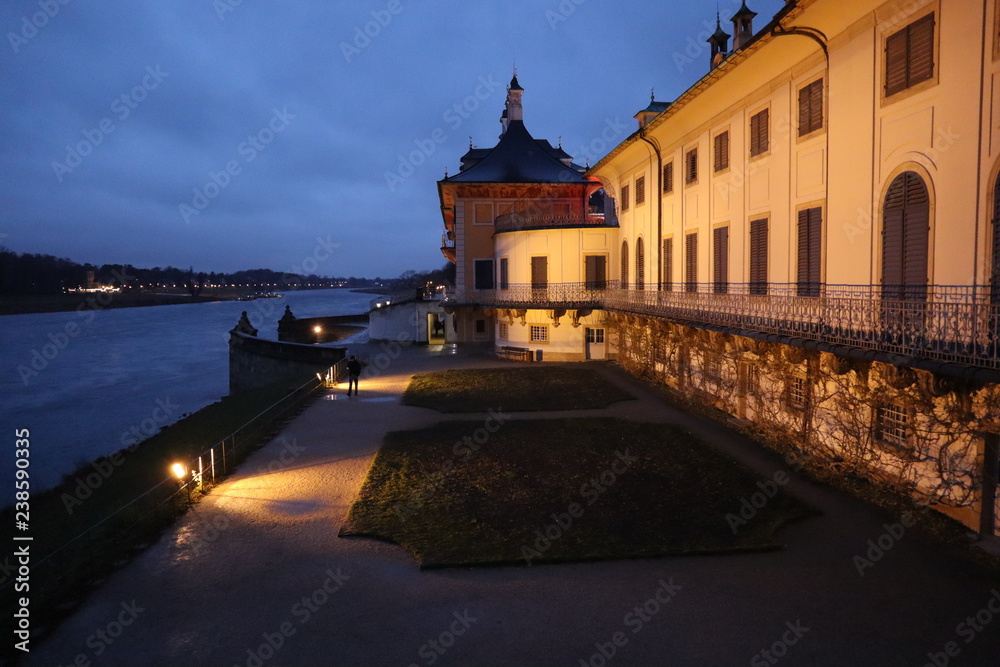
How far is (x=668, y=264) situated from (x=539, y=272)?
328 inches

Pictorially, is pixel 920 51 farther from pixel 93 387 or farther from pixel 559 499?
pixel 93 387

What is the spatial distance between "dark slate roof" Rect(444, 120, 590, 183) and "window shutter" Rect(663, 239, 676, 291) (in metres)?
14.8

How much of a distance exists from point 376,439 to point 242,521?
5.65 meters

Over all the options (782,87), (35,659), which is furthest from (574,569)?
(782,87)

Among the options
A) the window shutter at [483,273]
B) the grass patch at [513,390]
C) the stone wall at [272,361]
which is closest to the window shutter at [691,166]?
the grass patch at [513,390]

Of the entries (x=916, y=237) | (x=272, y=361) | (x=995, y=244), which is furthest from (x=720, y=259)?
(x=272, y=361)

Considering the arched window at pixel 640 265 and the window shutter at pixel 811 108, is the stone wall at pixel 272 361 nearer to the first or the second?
the arched window at pixel 640 265

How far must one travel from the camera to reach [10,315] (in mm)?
117625

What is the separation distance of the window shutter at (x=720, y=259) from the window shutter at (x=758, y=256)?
130cm

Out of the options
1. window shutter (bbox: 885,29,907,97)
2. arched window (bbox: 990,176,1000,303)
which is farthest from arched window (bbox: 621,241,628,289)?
arched window (bbox: 990,176,1000,303)

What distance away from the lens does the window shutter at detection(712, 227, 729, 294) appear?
Result: 17.8 m

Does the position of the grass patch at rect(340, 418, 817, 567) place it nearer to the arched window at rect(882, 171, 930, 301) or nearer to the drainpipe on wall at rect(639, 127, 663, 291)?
the arched window at rect(882, 171, 930, 301)

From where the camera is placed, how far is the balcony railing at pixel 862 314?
819 centimetres

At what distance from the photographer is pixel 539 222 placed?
30516mm
